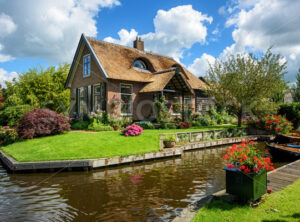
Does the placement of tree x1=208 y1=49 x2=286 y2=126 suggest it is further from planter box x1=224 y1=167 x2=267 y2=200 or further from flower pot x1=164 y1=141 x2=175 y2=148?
planter box x1=224 y1=167 x2=267 y2=200

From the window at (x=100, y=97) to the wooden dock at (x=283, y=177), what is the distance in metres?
13.2

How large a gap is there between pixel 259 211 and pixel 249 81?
1604 centimetres

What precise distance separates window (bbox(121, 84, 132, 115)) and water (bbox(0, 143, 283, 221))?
9018 millimetres

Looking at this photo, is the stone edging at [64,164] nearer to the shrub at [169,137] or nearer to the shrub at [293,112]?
the shrub at [169,137]

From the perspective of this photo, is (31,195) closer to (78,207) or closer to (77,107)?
(78,207)

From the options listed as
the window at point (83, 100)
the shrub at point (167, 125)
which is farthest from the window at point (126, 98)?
the window at point (83, 100)

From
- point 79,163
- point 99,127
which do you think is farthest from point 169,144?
point 99,127

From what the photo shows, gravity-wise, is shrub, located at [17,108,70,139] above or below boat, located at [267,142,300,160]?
above

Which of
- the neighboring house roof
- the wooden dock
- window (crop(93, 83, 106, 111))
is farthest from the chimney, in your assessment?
the wooden dock

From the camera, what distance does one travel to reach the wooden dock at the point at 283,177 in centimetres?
571

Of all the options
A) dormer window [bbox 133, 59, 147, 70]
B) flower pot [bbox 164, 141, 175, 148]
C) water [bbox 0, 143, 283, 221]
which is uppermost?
dormer window [bbox 133, 59, 147, 70]

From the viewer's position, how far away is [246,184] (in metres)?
4.43

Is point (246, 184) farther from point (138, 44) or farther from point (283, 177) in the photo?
point (138, 44)

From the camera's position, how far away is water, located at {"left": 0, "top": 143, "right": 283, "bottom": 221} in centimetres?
509
